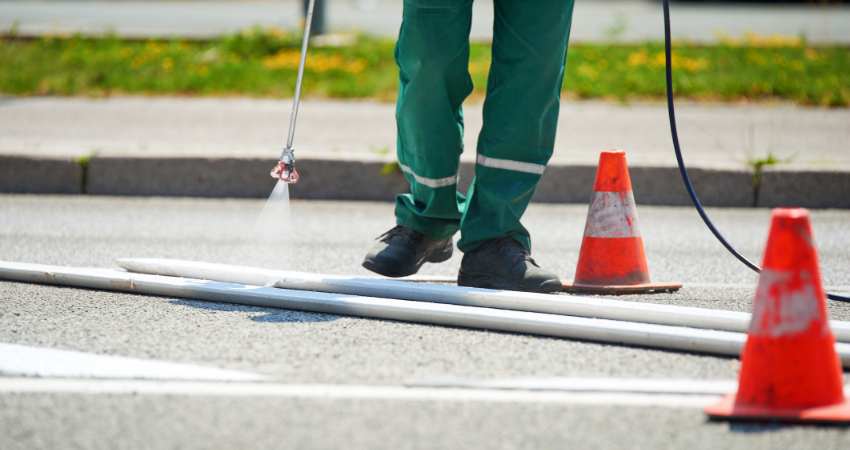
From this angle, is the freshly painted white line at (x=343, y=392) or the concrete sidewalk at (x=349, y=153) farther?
the concrete sidewalk at (x=349, y=153)

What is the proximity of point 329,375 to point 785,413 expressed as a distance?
103cm

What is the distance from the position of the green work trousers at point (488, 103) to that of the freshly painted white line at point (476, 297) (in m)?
0.35

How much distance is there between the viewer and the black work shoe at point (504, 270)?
4129mm

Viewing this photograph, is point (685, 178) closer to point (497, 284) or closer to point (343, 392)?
point (497, 284)

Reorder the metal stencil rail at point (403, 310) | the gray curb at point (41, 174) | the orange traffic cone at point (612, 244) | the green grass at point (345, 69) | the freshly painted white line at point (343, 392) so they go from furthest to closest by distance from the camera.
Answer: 1. the green grass at point (345, 69)
2. the gray curb at point (41, 174)
3. the orange traffic cone at point (612, 244)
4. the metal stencil rail at point (403, 310)
5. the freshly painted white line at point (343, 392)

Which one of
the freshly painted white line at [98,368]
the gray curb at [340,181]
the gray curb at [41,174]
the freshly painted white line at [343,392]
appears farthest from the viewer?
the gray curb at [41,174]

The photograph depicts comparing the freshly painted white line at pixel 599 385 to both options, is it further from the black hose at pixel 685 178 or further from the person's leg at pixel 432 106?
the person's leg at pixel 432 106

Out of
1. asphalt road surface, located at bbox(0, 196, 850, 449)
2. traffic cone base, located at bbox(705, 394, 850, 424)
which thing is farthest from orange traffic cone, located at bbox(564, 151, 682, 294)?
traffic cone base, located at bbox(705, 394, 850, 424)

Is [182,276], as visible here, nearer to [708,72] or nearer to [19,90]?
[19,90]

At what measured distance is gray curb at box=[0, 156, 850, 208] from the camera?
643 cm

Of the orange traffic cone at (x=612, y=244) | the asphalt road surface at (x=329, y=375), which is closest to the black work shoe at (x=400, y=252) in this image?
the asphalt road surface at (x=329, y=375)

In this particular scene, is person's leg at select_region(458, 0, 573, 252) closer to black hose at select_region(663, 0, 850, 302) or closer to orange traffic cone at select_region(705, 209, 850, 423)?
black hose at select_region(663, 0, 850, 302)

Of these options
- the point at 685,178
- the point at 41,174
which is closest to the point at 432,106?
the point at 685,178

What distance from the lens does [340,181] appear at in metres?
6.57
